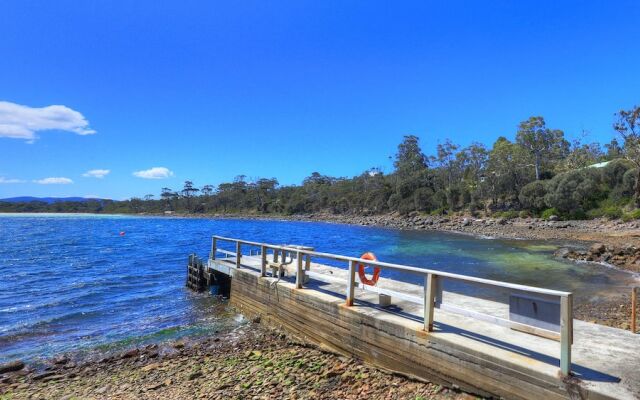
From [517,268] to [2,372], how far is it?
20.0m

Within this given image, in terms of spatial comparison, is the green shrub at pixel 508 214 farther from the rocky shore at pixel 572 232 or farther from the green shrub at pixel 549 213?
the green shrub at pixel 549 213

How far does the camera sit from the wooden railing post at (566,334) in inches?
159

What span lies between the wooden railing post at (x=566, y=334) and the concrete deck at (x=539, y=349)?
0.13 m

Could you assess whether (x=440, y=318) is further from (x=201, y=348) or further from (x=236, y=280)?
(x=236, y=280)

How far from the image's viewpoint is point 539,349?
479cm

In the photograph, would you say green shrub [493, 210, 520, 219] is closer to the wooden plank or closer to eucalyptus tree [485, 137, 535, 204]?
eucalyptus tree [485, 137, 535, 204]

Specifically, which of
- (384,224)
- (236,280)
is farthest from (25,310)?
(384,224)

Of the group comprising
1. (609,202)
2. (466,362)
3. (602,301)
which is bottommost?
(602,301)

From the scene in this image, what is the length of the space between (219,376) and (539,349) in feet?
16.6

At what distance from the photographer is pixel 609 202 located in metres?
44.4

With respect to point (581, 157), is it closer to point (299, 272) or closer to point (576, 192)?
point (576, 192)

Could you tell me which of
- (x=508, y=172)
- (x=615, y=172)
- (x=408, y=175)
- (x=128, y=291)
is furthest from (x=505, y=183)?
(x=128, y=291)

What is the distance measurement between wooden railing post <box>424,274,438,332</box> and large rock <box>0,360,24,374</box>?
27.1ft

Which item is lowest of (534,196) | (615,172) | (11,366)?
(11,366)
